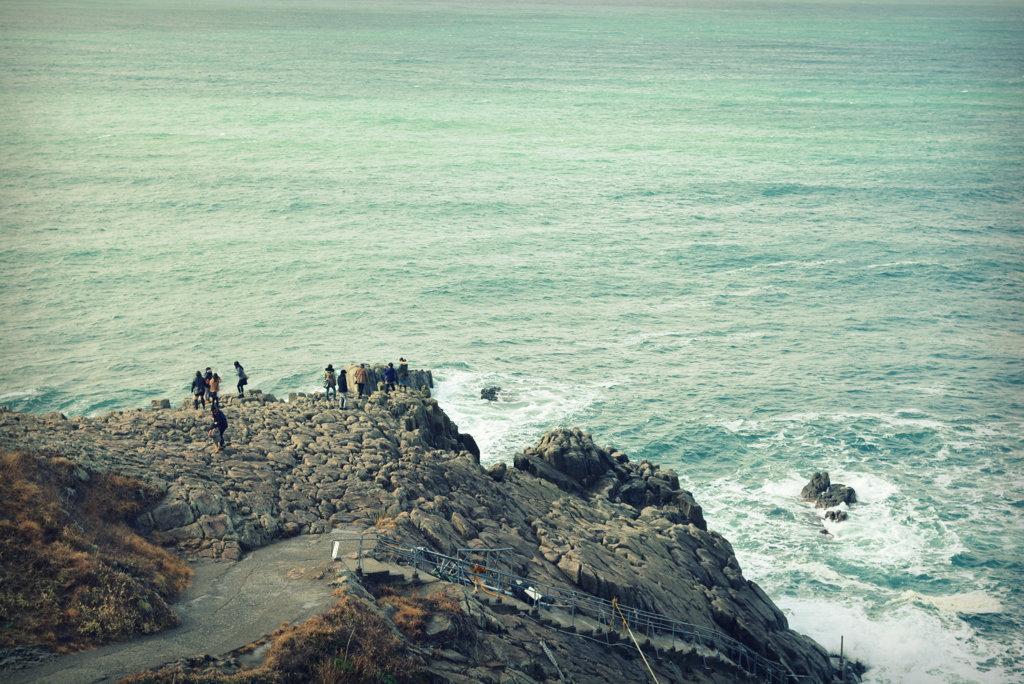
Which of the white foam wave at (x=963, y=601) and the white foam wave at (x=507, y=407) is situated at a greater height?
the white foam wave at (x=507, y=407)

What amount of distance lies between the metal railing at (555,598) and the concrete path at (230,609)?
5.14 feet

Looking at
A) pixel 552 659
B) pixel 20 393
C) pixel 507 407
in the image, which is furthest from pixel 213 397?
pixel 20 393

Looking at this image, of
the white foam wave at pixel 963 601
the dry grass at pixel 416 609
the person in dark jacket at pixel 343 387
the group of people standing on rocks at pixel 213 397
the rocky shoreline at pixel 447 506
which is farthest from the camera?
the white foam wave at pixel 963 601

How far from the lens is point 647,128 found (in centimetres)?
14025

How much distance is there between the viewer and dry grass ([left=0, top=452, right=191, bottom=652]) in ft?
61.2

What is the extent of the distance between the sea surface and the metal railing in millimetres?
8694

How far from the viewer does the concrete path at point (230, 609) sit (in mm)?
17562

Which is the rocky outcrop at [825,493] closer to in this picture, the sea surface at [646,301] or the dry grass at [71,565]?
the sea surface at [646,301]

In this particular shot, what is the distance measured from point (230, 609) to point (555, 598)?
1010cm

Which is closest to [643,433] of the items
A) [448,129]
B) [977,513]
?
[977,513]

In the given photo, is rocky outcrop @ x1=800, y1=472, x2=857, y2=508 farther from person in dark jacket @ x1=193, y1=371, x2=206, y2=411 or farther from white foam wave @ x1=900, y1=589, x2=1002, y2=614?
person in dark jacket @ x1=193, y1=371, x2=206, y2=411

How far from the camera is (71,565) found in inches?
790

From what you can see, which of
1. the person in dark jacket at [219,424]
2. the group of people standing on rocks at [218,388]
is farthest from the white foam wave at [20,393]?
the person in dark jacket at [219,424]

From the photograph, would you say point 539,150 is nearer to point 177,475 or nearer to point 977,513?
point 977,513
